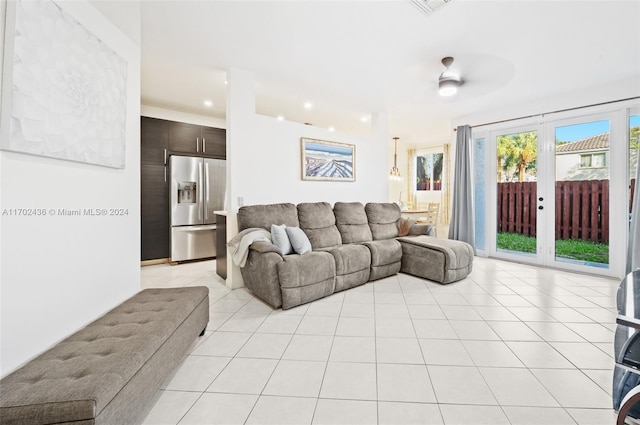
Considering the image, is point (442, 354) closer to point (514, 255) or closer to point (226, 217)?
point (226, 217)

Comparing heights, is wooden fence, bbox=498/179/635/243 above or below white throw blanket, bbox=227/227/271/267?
above

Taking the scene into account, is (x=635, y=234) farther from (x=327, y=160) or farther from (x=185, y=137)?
(x=185, y=137)

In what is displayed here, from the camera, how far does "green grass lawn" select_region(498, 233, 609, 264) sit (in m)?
3.89

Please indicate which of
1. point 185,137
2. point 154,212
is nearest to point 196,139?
point 185,137

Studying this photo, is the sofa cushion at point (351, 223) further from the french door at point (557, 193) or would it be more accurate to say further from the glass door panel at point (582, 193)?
the glass door panel at point (582, 193)

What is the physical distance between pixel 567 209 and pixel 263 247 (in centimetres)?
463

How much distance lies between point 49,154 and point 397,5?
254cm

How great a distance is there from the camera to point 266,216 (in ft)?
10.6

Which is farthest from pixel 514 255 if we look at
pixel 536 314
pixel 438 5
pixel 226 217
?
pixel 226 217

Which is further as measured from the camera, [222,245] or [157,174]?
[157,174]

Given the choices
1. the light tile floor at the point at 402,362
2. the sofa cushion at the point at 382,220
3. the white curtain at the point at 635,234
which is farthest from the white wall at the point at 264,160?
the white curtain at the point at 635,234

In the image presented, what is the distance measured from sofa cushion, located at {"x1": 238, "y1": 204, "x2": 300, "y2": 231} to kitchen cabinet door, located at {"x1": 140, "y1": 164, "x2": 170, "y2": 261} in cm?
204

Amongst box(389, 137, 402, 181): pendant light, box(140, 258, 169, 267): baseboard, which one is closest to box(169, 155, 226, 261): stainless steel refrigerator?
box(140, 258, 169, 267): baseboard

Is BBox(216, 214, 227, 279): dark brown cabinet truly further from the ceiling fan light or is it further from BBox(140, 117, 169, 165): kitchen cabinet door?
the ceiling fan light
